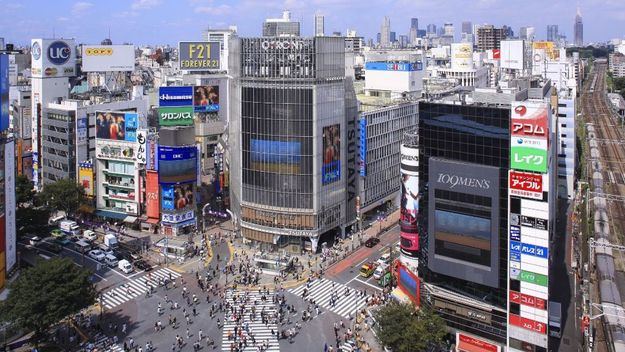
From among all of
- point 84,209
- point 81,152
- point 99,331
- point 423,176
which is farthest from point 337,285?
point 81,152

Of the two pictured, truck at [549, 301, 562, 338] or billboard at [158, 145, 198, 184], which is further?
billboard at [158, 145, 198, 184]

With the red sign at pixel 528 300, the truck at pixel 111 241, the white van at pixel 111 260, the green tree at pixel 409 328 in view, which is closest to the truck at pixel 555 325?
the red sign at pixel 528 300

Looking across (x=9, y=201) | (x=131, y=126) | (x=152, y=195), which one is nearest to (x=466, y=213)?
(x=9, y=201)

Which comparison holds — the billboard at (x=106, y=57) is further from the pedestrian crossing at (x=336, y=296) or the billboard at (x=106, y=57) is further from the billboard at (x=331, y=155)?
the pedestrian crossing at (x=336, y=296)

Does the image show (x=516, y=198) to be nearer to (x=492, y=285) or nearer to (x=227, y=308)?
(x=492, y=285)

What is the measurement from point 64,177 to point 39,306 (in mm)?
50640

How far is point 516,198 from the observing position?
161 ft

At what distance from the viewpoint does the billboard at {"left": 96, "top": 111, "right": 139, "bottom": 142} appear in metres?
89.8

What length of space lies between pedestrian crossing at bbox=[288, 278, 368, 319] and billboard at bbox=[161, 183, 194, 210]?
26645 mm

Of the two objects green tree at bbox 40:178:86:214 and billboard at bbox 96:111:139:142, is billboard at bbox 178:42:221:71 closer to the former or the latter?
billboard at bbox 96:111:139:142

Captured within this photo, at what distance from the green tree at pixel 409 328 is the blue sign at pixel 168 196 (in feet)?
143

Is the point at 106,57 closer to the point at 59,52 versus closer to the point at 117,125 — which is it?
the point at 59,52

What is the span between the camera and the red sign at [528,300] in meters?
48.2

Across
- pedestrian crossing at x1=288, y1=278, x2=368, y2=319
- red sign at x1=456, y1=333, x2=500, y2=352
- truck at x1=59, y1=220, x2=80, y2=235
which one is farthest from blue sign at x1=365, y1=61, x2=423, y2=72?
red sign at x1=456, y1=333, x2=500, y2=352
